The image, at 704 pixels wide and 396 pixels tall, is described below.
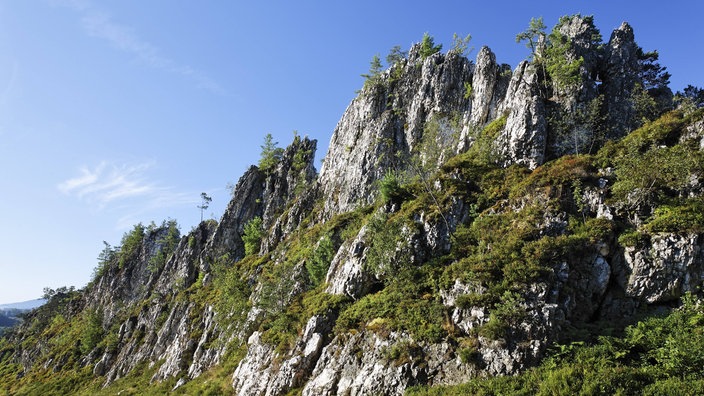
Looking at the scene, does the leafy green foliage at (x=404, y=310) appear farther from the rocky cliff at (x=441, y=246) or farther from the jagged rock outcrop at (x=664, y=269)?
the jagged rock outcrop at (x=664, y=269)

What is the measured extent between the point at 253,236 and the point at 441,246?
2058 inches

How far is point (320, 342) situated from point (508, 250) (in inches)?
752

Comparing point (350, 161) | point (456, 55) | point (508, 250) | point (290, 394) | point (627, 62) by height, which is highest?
point (456, 55)

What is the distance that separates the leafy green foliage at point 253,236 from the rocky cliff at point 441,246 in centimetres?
64

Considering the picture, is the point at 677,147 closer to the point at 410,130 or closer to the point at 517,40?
the point at 517,40

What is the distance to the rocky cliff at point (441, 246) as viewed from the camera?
26.4 m

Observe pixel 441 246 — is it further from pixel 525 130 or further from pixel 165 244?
pixel 165 244

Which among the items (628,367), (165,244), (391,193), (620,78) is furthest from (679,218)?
(165,244)

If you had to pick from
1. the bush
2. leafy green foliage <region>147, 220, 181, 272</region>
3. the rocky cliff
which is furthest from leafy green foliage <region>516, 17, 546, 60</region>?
leafy green foliage <region>147, 220, 181, 272</region>

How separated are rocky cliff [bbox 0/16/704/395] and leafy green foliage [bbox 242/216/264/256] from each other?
0.64 meters

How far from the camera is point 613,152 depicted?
38844 millimetres

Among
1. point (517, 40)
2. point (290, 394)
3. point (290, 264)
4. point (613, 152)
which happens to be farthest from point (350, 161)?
point (290, 394)

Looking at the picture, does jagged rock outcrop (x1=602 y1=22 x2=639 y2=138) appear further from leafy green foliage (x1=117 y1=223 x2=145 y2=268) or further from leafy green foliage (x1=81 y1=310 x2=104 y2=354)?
leafy green foliage (x1=117 y1=223 x2=145 y2=268)

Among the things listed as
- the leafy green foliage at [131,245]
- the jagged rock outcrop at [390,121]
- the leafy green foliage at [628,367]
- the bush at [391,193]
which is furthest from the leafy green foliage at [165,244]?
the leafy green foliage at [628,367]
